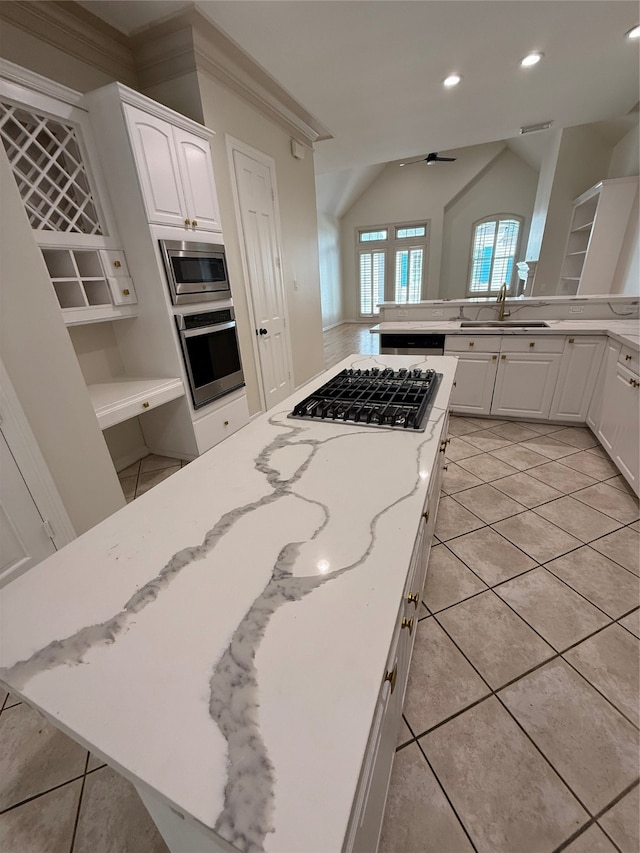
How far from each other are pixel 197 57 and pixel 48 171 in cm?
128

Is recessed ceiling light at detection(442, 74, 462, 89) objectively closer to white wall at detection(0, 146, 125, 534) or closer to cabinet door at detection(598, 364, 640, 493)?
cabinet door at detection(598, 364, 640, 493)

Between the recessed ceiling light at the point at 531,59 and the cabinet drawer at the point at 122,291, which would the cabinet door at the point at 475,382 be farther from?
the cabinet drawer at the point at 122,291

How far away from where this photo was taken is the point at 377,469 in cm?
92

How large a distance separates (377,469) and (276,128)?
370 centimetres

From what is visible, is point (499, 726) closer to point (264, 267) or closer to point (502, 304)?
point (502, 304)

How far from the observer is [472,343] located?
9.65 feet

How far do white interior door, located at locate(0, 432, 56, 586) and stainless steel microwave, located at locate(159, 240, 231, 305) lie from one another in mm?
1331

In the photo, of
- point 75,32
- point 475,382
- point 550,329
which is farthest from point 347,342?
point 75,32

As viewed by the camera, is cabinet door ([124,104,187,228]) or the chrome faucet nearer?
cabinet door ([124,104,187,228])

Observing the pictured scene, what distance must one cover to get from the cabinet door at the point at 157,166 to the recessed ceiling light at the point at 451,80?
90.5 inches

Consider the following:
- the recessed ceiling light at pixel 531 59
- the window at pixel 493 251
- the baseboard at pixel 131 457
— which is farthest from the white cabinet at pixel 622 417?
the window at pixel 493 251

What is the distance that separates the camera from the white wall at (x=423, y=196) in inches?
296

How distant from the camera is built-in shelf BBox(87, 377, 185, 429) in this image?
6.47ft

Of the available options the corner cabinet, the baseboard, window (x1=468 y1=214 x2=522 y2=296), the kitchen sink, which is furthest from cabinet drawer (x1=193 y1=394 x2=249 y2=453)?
window (x1=468 y1=214 x2=522 y2=296)
